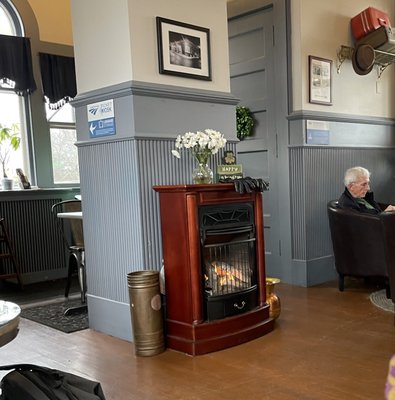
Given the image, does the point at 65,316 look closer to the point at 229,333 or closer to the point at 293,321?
the point at 229,333

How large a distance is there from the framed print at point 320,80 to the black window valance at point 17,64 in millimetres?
3127

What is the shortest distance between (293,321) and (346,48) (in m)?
2.85

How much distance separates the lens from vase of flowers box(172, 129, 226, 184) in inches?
120

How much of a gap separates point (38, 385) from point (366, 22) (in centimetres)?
457

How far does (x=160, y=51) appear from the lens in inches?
123

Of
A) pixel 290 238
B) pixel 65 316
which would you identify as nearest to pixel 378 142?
pixel 290 238

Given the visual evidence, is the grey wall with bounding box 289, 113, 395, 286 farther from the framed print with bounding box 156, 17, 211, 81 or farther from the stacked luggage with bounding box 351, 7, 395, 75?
the framed print with bounding box 156, 17, 211, 81

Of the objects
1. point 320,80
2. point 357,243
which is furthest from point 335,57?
point 357,243

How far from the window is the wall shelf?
10.4 ft

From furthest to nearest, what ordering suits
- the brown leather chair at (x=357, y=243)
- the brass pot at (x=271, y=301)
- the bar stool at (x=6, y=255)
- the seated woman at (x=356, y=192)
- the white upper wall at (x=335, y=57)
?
the bar stool at (x=6, y=255) → the white upper wall at (x=335, y=57) → the seated woman at (x=356, y=192) → the brown leather chair at (x=357, y=243) → the brass pot at (x=271, y=301)

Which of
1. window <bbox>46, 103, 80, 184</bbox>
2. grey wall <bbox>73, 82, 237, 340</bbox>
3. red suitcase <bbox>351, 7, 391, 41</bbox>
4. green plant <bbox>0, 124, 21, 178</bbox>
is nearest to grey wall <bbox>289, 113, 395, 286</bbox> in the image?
red suitcase <bbox>351, 7, 391, 41</bbox>

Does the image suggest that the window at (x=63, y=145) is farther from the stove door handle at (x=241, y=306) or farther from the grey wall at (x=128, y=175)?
the stove door handle at (x=241, y=306)

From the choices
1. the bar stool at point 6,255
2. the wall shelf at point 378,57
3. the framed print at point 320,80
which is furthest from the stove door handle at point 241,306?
the bar stool at point 6,255

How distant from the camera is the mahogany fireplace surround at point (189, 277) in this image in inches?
112
